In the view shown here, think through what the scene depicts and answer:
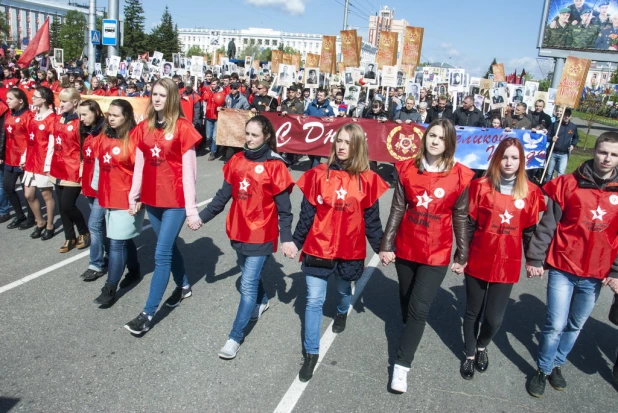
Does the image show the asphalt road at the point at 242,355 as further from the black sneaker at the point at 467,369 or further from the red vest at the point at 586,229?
the red vest at the point at 586,229

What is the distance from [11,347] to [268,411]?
207cm

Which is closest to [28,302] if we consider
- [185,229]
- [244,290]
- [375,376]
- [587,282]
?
[244,290]

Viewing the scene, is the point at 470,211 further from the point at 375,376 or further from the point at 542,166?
the point at 542,166

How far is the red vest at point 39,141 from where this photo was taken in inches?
233

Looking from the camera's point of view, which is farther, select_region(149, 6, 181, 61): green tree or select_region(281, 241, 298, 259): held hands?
select_region(149, 6, 181, 61): green tree

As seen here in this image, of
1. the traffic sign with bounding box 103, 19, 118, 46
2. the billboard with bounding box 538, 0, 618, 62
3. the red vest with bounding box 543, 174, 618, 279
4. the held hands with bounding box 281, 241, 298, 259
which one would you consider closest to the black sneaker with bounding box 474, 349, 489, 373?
the red vest with bounding box 543, 174, 618, 279

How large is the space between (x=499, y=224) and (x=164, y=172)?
2.65 metres

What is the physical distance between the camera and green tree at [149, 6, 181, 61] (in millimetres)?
75188

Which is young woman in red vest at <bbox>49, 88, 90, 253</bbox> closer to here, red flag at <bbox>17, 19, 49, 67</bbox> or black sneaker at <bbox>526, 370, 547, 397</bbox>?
black sneaker at <bbox>526, 370, 547, 397</bbox>

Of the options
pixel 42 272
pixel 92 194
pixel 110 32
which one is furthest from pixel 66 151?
pixel 110 32

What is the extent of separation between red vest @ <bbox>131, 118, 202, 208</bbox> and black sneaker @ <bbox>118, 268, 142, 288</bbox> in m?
1.27

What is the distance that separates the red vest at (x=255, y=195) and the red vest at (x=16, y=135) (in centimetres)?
403

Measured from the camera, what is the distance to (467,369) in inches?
147

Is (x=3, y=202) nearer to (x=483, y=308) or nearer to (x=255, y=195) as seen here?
(x=255, y=195)
